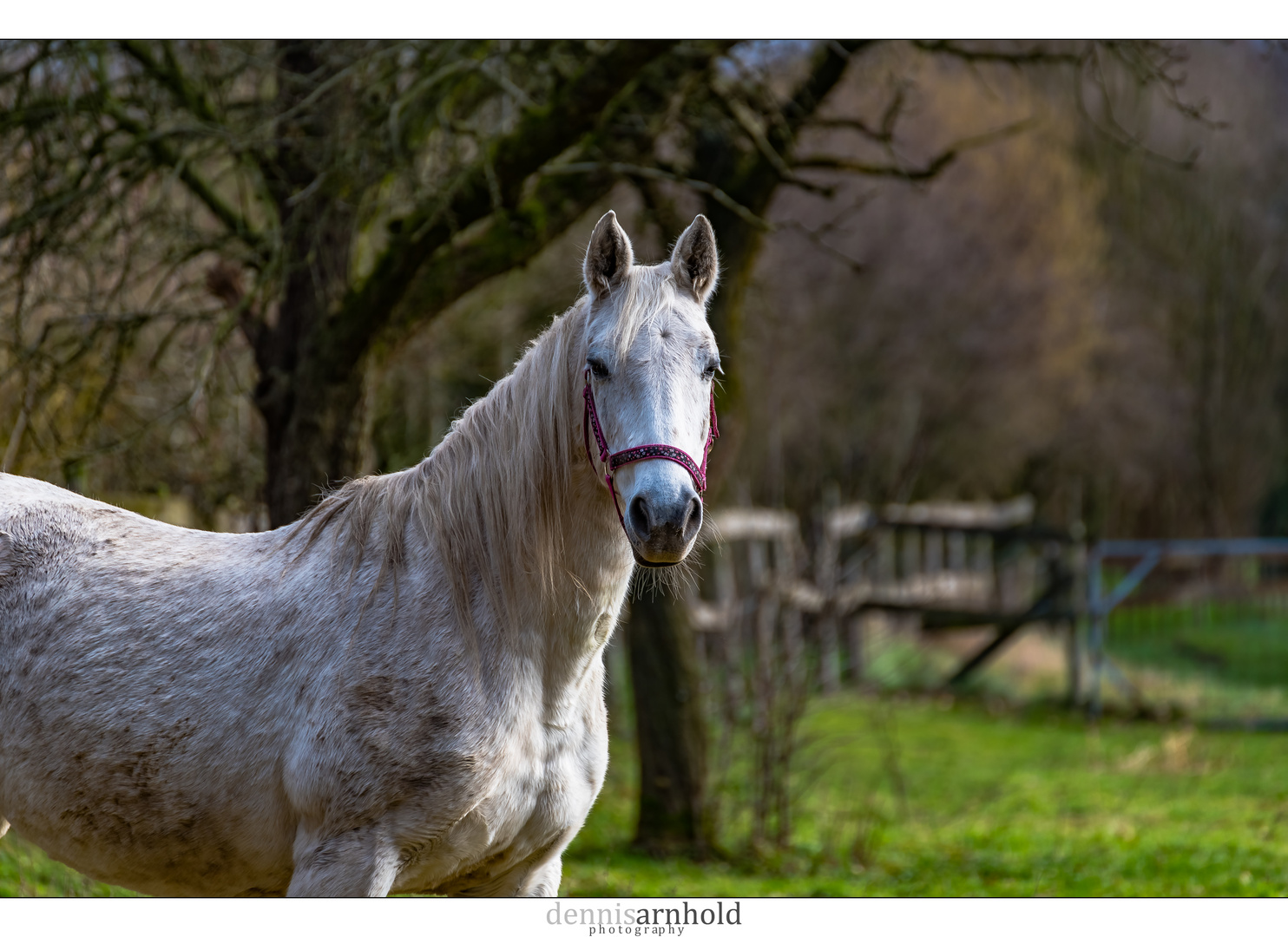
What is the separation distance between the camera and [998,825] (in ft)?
24.6

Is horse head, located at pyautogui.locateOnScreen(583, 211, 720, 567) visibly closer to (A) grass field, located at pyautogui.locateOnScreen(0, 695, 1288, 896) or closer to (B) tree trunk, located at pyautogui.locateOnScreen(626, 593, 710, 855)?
→ (A) grass field, located at pyautogui.locateOnScreen(0, 695, 1288, 896)

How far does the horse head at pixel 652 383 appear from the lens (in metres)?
2.40

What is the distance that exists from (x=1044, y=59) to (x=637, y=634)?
3.89 meters

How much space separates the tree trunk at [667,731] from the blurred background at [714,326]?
0.02 m

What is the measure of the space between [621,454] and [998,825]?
6.07 m

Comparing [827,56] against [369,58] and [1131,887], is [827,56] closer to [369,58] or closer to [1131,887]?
[369,58]

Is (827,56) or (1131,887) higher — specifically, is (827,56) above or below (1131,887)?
above

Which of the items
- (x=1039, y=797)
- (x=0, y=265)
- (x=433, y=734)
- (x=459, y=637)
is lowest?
(x=1039, y=797)

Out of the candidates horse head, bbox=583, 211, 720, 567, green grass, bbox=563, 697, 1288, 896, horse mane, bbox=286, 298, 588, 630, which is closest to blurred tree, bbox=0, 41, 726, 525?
horse mane, bbox=286, 298, 588, 630

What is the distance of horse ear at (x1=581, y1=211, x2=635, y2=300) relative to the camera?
8.91 feet

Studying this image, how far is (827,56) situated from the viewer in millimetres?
6039

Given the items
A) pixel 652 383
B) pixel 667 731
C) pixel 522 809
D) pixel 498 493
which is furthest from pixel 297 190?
pixel 667 731

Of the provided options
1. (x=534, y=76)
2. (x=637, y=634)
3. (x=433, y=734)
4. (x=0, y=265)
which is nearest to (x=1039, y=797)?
(x=637, y=634)

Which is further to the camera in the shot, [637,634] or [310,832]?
[637,634]
